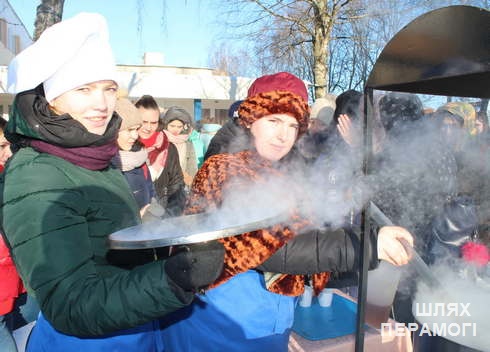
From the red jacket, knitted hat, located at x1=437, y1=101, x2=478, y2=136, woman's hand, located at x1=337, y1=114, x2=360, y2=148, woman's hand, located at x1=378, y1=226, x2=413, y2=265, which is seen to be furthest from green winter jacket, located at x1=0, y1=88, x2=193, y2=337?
knitted hat, located at x1=437, y1=101, x2=478, y2=136

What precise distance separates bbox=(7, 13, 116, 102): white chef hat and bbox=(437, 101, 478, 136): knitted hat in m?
2.67

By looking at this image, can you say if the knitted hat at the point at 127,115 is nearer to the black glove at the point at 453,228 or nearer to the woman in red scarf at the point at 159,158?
the woman in red scarf at the point at 159,158

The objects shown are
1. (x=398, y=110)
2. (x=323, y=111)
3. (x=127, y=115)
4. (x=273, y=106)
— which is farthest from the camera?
(x=323, y=111)

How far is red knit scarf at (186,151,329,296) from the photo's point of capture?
125cm

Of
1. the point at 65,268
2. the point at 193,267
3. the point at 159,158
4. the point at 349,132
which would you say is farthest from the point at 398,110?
the point at 159,158

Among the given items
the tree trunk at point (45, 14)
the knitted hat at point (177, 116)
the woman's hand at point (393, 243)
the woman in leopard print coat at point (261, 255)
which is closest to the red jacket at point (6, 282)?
the woman in leopard print coat at point (261, 255)

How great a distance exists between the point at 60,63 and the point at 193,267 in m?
0.81

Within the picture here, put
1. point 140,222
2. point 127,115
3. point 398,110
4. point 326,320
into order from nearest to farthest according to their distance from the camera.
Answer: point 140,222
point 326,320
point 398,110
point 127,115

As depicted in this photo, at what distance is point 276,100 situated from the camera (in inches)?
63.2

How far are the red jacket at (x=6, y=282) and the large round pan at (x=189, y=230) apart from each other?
1.55 m

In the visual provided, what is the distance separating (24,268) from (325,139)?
7.64ft

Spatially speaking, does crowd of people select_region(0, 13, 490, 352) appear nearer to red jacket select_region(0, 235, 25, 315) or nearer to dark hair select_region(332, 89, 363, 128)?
red jacket select_region(0, 235, 25, 315)

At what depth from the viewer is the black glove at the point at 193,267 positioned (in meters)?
0.95

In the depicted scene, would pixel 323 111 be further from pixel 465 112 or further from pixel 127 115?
pixel 127 115
